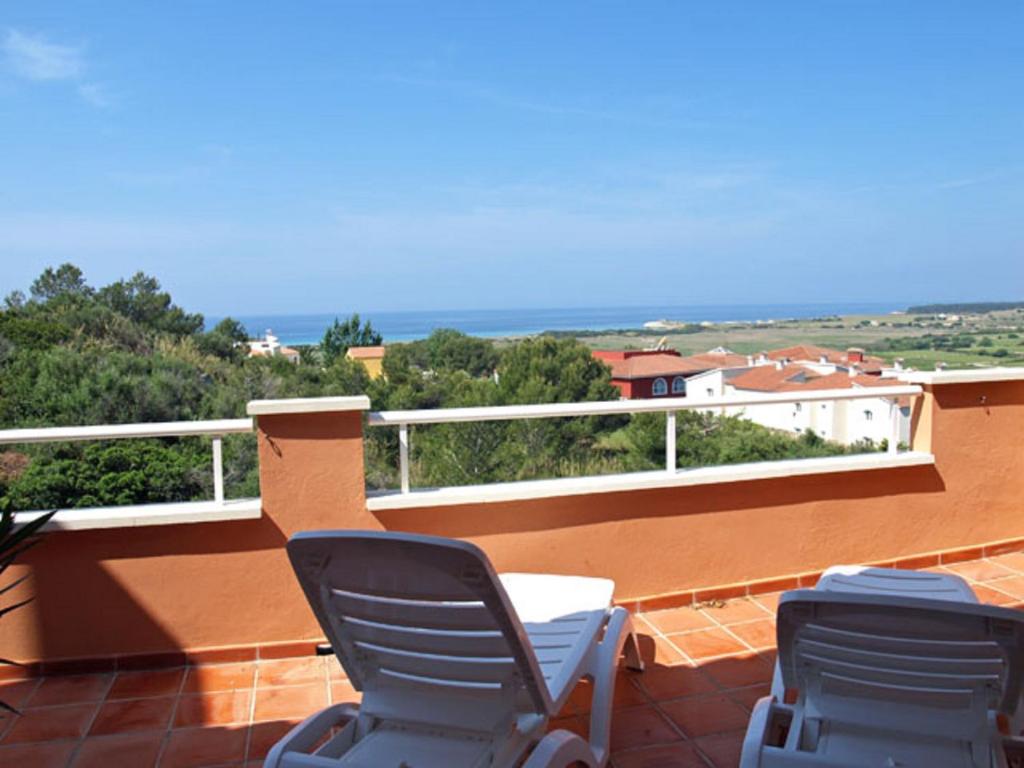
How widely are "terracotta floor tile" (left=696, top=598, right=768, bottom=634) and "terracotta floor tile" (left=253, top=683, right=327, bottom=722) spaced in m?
2.04

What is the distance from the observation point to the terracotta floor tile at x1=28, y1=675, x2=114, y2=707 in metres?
3.30

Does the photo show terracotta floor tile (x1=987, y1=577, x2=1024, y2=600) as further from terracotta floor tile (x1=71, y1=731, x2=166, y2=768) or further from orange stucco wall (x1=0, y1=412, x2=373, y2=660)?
terracotta floor tile (x1=71, y1=731, x2=166, y2=768)

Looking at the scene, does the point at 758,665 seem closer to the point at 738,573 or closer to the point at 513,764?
the point at 738,573

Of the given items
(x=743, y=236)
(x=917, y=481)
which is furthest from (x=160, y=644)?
(x=743, y=236)

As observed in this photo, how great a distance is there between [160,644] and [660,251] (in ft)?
105

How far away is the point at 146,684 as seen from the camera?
347 centimetres

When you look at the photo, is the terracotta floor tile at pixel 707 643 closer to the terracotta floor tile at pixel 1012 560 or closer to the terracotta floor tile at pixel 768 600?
the terracotta floor tile at pixel 768 600

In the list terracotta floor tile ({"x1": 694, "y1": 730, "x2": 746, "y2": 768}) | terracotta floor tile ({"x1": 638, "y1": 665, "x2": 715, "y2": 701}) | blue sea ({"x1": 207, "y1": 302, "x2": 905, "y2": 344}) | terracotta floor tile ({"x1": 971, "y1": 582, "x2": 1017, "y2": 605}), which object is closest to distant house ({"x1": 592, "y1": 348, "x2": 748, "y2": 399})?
terracotta floor tile ({"x1": 971, "y1": 582, "x2": 1017, "y2": 605})

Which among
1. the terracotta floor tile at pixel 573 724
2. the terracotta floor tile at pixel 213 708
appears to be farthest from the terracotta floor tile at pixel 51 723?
the terracotta floor tile at pixel 573 724

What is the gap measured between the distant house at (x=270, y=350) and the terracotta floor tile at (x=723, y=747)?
50.5 feet

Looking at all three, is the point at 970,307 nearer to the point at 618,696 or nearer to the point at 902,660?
the point at 618,696

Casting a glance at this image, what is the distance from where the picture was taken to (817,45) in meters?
23.6

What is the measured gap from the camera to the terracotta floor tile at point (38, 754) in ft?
9.24

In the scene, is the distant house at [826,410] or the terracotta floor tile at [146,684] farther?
the distant house at [826,410]
